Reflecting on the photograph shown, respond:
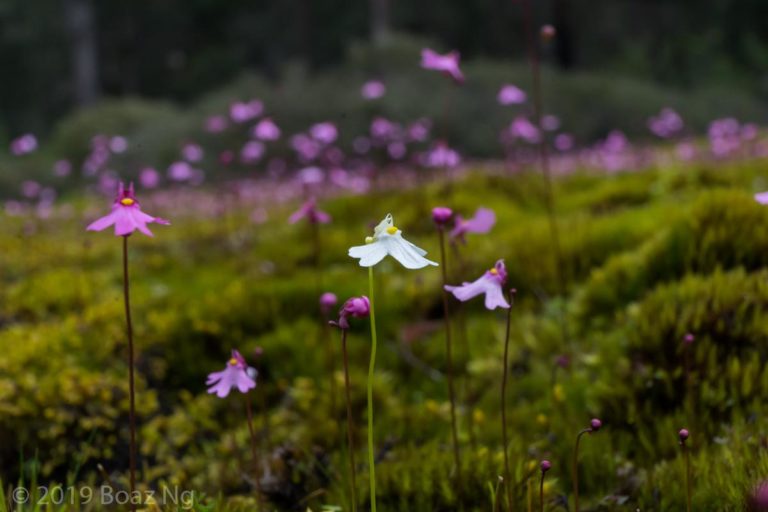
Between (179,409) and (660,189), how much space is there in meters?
3.75

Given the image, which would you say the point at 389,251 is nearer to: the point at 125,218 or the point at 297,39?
the point at 125,218

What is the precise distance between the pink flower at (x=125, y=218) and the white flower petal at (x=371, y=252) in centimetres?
39

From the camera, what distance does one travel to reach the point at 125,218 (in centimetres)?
134

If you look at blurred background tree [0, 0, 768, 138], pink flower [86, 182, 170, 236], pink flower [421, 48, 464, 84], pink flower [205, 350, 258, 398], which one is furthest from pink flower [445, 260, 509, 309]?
blurred background tree [0, 0, 768, 138]

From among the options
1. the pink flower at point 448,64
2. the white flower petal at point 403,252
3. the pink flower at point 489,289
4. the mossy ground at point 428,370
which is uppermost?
the pink flower at point 448,64

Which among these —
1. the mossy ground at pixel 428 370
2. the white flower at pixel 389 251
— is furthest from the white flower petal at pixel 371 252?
the mossy ground at pixel 428 370

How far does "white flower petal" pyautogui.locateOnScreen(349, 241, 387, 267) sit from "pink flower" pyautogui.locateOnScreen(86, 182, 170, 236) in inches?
15.5

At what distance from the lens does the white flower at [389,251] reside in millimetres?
1145

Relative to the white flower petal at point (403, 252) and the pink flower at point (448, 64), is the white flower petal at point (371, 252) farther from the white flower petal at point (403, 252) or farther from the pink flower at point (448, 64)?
the pink flower at point (448, 64)

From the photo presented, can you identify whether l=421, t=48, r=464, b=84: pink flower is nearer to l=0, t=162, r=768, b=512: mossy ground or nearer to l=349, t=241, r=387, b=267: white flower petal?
l=0, t=162, r=768, b=512: mossy ground

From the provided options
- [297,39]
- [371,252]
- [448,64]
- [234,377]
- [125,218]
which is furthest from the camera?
[297,39]

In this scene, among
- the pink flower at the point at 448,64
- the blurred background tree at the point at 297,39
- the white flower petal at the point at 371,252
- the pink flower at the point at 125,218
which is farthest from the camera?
the blurred background tree at the point at 297,39

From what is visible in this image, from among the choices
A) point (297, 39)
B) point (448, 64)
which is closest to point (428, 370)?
point (448, 64)

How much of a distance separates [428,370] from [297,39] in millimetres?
31190
